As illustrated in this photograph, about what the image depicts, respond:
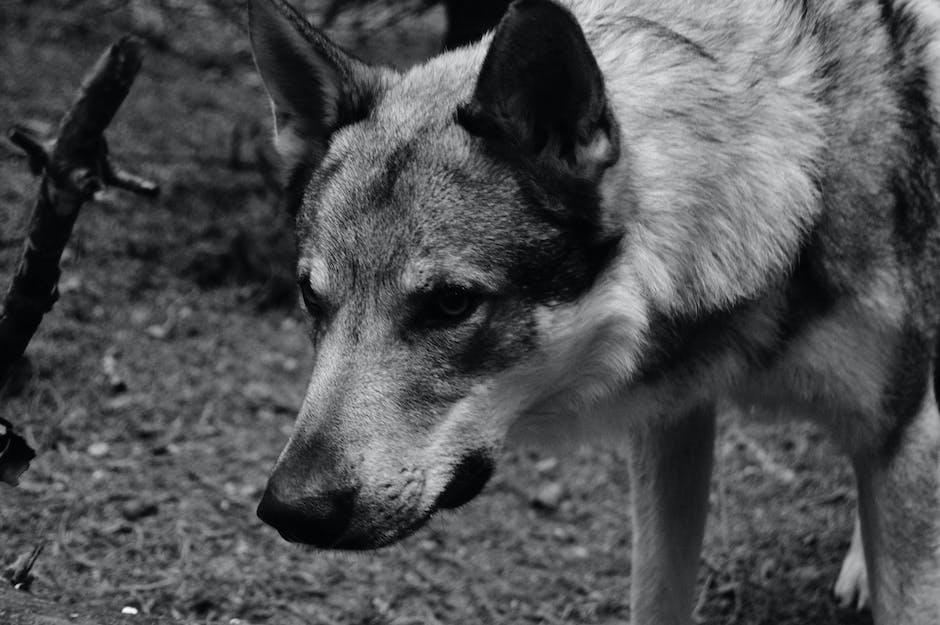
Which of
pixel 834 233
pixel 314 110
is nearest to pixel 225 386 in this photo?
pixel 314 110

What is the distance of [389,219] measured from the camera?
2.73m

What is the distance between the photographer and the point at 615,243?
110 inches

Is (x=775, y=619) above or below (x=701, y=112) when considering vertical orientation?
below

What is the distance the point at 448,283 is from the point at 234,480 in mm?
2263

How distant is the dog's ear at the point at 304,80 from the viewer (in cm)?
300

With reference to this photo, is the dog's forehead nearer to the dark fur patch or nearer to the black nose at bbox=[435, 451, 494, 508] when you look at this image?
the black nose at bbox=[435, 451, 494, 508]

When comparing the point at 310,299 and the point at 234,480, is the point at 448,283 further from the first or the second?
the point at 234,480

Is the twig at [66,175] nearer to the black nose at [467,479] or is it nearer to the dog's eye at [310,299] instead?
the dog's eye at [310,299]

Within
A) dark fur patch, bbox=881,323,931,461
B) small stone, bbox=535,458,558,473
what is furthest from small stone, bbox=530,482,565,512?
dark fur patch, bbox=881,323,931,461

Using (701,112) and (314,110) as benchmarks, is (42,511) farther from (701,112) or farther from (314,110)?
(701,112)

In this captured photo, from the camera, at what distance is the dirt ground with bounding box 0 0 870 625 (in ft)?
13.1

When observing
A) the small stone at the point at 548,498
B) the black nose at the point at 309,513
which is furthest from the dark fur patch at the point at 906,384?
the small stone at the point at 548,498

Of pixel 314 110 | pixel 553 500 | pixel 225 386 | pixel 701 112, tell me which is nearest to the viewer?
pixel 701 112

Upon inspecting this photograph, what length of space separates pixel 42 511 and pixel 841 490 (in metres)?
3.30
